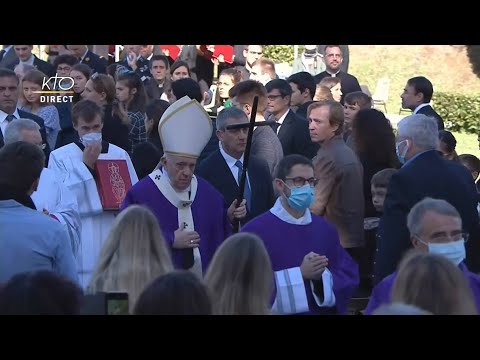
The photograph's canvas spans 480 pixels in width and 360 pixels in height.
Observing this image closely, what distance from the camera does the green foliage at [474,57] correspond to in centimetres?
2705

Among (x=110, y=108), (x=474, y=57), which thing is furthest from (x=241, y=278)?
(x=474, y=57)

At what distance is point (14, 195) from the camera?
5469 millimetres

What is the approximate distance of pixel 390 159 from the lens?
27.3ft

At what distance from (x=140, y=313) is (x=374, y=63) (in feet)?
78.8

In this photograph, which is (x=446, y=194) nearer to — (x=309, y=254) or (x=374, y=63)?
(x=309, y=254)

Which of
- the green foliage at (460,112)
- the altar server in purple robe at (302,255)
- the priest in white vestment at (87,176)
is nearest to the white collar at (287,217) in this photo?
the altar server in purple robe at (302,255)

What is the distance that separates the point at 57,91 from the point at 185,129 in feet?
13.0

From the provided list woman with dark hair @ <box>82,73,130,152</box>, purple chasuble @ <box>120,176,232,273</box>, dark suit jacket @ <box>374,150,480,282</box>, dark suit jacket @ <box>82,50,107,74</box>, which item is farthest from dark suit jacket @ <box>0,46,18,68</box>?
dark suit jacket @ <box>374,150,480,282</box>

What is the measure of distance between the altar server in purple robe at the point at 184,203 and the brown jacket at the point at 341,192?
1068mm

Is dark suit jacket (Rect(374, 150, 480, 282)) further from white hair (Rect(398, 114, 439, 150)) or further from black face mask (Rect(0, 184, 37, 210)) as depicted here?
black face mask (Rect(0, 184, 37, 210))

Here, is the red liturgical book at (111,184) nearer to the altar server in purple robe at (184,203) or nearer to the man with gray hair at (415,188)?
the altar server in purple robe at (184,203)

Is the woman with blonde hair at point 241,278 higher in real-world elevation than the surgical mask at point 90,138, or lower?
lower

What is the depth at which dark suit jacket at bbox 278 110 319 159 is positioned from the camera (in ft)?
31.2
